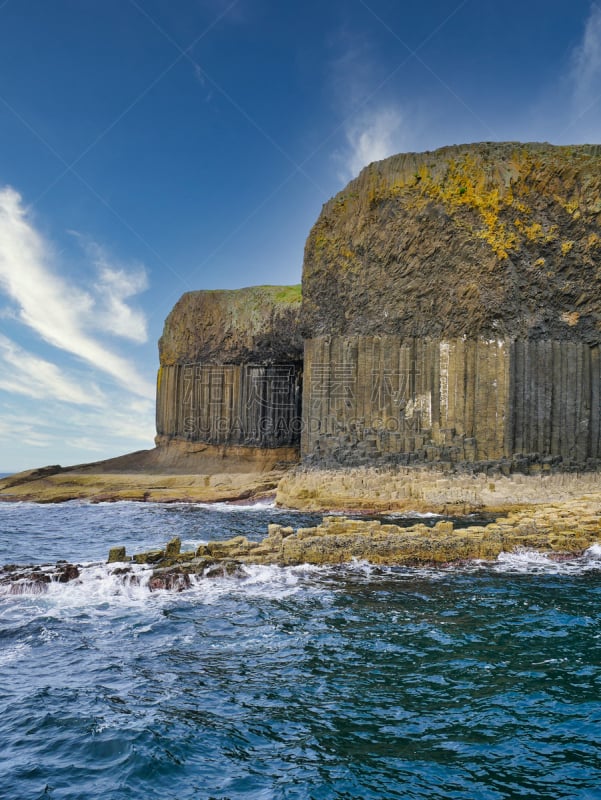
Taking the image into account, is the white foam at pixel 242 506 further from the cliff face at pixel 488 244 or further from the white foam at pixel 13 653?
the white foam at pixel 13 653

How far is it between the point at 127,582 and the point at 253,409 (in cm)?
3571

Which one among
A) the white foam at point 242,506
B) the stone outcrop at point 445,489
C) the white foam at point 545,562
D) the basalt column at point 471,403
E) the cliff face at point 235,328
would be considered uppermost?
the cliff face at point 235,328

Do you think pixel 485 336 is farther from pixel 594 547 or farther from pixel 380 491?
pixel 594 547

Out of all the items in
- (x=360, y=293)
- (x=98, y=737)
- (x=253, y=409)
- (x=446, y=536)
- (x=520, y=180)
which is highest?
(x=520, y=180)

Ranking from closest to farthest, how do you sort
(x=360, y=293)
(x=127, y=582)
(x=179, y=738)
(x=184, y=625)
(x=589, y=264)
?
(x=179, y=738), (x=184, y=625), (x=127, y=582), (x=589, y=264), (x=360, y=293)

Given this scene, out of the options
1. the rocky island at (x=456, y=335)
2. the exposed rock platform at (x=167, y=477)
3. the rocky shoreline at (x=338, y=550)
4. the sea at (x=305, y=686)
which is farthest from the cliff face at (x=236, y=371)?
the sea at (x=305, y=686)

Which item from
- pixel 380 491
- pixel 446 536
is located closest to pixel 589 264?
pixel 380 491

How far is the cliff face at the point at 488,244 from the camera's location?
107ft

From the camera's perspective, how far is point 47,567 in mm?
17031

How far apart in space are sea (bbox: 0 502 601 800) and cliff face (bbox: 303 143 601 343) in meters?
18.5

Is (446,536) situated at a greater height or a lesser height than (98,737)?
greater

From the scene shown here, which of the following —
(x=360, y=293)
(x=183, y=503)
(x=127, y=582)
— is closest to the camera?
(x=127, y=582)

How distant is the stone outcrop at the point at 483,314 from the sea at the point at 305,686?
16423 mm

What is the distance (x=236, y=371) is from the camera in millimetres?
52656
